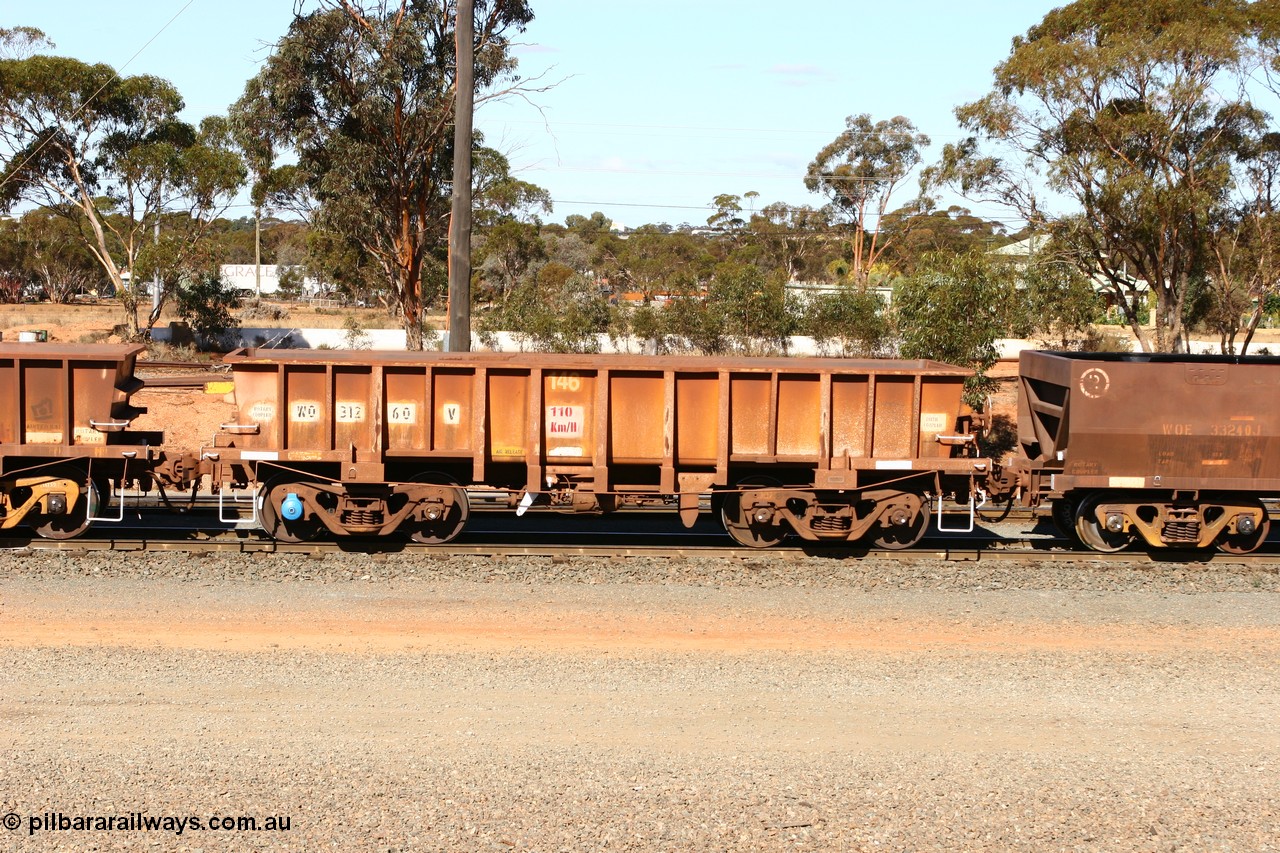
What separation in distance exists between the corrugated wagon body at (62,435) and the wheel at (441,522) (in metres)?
2.93

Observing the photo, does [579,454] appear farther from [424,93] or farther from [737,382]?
[424,93]

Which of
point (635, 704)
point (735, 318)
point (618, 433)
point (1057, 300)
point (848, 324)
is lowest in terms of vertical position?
point (635, 704)

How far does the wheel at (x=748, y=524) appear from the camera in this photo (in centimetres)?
1455

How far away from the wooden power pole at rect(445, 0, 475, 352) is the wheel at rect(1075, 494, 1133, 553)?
1018 cm

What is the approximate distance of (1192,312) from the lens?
43219 mm

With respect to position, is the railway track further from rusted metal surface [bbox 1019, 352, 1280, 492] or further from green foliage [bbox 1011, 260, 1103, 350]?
green foliage [bbox 1011, 260, 1103, 350]

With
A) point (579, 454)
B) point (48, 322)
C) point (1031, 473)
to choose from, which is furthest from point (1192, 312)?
point (48, 322)

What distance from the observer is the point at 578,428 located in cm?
1418

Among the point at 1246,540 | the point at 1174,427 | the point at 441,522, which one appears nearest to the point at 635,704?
the point at 441,522

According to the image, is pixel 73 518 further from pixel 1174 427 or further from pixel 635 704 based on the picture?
pixel 1174 427

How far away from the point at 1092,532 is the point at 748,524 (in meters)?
4.71

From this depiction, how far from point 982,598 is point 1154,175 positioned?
25.1 metres

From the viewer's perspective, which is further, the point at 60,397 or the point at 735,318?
the point at 735,318

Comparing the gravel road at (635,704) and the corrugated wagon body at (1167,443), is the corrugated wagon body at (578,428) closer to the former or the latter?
the gravel road at (635,704)
